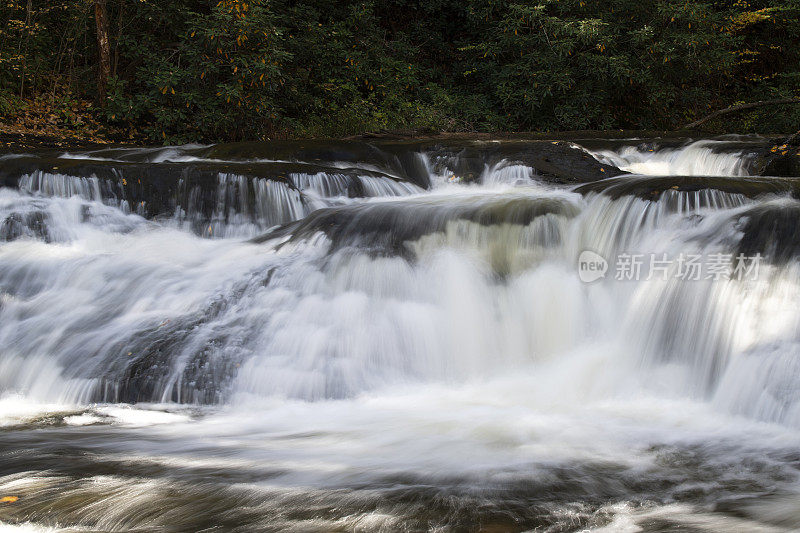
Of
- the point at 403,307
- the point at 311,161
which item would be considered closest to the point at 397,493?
the point at 403,307

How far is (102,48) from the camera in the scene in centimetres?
1330

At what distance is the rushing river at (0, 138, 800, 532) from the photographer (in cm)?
297

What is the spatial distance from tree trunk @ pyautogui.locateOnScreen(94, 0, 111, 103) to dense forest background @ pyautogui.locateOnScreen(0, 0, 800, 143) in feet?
0.09

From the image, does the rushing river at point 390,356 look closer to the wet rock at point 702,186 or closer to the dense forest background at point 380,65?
the wet rock at point 702,186

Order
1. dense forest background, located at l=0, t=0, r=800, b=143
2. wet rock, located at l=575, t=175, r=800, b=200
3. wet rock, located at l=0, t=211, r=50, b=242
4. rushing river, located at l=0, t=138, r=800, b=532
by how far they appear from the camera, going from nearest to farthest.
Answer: rushing river, located at l=0, t=138, r=800, b=532 < wet rock, located at l=575, t=175, r=800, b=200 < wet rock, located at l=0, t=211, r=50, b=242 < dense forest background, located at l=0, t=0, r=800, b=143

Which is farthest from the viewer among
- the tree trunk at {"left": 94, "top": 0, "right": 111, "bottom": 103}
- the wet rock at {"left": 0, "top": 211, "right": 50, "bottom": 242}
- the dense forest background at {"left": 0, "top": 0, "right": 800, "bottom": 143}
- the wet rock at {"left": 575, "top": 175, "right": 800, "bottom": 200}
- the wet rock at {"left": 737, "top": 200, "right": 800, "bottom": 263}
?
the tree trunk at {"left": 94, "top": 0, "right": 111, "bottom": 103}

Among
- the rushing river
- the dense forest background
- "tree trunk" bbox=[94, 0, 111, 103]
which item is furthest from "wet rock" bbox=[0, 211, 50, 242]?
"tree trunk" bbox=[94, 0, 111, 103]

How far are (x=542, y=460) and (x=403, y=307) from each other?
7.45 feet

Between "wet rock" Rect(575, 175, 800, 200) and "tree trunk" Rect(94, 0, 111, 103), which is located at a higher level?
"tree trunk" Rect(94, 0, 111, 103)

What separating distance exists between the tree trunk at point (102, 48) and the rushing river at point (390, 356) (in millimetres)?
6265

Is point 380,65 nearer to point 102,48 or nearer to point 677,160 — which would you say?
point 102,48

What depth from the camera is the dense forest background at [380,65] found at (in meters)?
12.8

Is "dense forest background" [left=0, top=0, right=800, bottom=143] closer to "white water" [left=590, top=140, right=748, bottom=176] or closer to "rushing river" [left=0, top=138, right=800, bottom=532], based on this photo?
"white water" [left=590, top=140, right=748, bottom=176]

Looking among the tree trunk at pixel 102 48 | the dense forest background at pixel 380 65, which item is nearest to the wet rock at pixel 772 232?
the dense forest background at pixel 380 65
